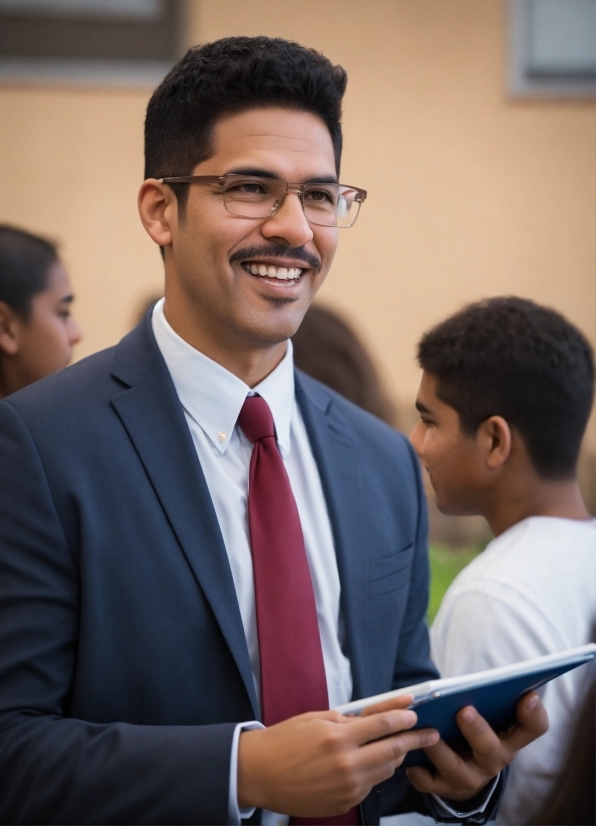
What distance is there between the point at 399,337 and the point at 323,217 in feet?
8.67

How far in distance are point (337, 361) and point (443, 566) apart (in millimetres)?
1286

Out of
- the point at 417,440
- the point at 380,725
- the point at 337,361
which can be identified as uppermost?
the point at 337,361

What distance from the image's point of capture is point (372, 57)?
12.7ft

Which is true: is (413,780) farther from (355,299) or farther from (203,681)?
(355,299)

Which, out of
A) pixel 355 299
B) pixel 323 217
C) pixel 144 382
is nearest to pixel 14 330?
pixel 144 382

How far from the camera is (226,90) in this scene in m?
1.42

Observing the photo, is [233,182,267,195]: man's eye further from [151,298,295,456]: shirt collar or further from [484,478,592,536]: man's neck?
[484,478,592,536]: man's neck

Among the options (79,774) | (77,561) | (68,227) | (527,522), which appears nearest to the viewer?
(79,774)

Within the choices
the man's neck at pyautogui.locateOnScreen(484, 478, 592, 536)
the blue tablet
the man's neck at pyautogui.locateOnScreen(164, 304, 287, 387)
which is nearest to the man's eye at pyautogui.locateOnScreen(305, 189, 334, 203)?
the man's neck at pyautogui.locateOnScreen(164, 304, 287, 387)

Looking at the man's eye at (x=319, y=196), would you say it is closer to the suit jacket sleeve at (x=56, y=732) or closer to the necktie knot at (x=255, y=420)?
the necktie knot at (x=255, y=420)

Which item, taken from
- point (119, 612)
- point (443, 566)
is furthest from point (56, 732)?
point (443, 566)

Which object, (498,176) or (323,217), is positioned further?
(498,176)

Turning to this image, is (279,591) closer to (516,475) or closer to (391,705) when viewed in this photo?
(391,705)

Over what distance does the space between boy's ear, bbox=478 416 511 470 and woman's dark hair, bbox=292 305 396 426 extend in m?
0.97
